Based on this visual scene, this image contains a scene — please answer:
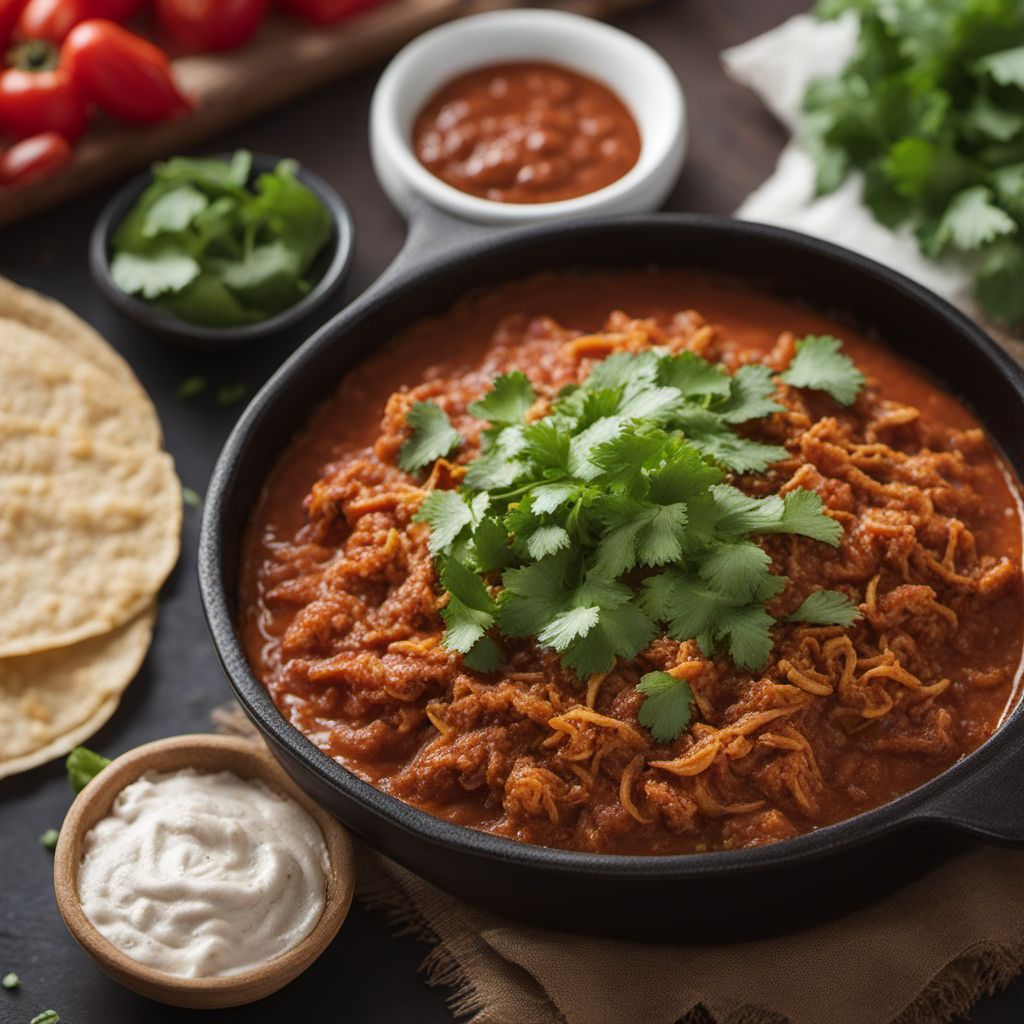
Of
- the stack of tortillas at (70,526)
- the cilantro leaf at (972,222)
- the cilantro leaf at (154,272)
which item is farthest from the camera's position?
the cilantro leaf at (154,272)

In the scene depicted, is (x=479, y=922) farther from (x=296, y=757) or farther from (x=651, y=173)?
(x=651, y=173)

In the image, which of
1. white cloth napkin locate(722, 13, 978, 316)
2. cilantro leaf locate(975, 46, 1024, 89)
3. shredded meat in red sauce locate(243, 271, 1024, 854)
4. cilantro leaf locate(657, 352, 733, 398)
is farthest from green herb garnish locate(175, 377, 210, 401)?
cilantro leaf locate(975, 46, 1024, 89)

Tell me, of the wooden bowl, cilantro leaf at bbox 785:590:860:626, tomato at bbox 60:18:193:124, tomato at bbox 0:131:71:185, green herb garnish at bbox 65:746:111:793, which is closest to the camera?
the wooden bowl

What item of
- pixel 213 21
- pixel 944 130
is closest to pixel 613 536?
pixel 944 130

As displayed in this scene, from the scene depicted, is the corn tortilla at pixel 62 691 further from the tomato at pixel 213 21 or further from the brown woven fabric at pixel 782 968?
the tomato at pixel 213 21

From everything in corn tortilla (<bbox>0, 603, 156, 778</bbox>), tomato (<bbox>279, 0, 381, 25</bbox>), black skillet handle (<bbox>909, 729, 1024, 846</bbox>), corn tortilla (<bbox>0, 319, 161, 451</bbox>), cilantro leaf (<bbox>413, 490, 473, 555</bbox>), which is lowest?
corn tortilla (<bbox>0, 603, 156, 778</bbox>)

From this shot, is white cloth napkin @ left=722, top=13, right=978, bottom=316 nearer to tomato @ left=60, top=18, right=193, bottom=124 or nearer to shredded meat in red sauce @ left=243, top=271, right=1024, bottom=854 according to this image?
shredded meat in red sauce @ left=243, top=271, right=1024, bottom=854

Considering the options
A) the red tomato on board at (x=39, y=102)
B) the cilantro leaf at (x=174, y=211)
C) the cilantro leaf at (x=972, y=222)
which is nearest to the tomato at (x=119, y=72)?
the red tomato on board at (x=39, y=102)
